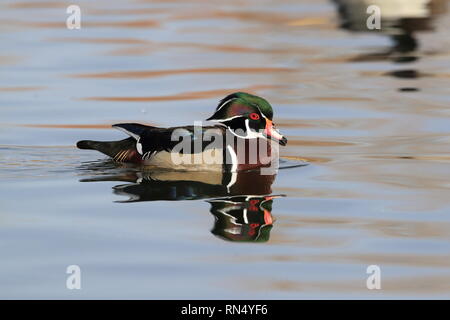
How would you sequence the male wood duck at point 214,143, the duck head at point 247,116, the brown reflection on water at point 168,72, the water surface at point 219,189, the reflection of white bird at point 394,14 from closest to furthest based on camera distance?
the water surface at point 219,189
the male wood duck at point 214,143
the duck head at point 247,116
the brown reflection on water at point 168,72
the reflection of white bird at point 394,14

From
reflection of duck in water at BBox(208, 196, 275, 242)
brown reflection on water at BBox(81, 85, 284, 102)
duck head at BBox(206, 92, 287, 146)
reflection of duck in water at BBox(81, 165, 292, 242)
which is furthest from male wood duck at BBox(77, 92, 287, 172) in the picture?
brown reflection on water at BBox(81, 85, 284, 102)

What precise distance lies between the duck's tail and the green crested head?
810 millimetres

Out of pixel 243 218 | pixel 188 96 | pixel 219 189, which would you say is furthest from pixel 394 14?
pixel 243 218

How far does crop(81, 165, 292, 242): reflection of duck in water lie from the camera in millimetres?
7598

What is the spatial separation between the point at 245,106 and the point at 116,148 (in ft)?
3.75

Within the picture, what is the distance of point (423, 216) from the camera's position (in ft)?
25.6

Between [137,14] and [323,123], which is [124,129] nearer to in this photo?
[323,123]

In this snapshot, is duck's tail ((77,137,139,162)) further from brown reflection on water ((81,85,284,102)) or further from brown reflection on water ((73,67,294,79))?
brown reflection on water ((73,67,294,79))

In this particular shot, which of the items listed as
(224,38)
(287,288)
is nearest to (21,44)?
(224,38)

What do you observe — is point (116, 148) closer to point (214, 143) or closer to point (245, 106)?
point (214, 143)

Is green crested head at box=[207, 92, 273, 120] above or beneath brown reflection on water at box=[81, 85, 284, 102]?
above

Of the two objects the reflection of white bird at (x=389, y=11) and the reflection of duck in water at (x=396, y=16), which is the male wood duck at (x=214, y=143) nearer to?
the reflection of duck in water at (x=396, y=16)

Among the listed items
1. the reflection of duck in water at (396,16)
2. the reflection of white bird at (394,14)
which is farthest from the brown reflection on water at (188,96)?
the reflection of white bird at (394,14)

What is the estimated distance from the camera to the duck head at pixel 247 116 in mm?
9656
